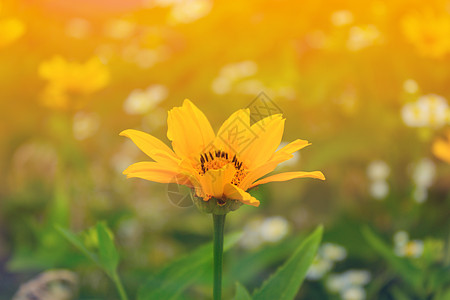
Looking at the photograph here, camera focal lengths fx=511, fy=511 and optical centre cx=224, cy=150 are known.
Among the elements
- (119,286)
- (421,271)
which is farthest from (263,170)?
(421,271)

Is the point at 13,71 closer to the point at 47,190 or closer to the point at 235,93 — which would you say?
the point at 47,190

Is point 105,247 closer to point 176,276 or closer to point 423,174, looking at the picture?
point 176,276

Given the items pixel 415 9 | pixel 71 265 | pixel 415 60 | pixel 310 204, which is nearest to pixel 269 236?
pixel 310 204

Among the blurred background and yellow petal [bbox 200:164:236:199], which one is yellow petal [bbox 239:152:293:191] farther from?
the blurred background

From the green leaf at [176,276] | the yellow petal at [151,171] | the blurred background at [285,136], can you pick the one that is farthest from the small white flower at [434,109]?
the yellow petal at [151,171]

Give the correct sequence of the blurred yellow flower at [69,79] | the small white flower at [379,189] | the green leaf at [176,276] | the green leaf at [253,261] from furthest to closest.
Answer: the blurred yellow flower at [69,79] < the small white flower at [379,189] < the green leaf at [253,261] < the green leaf at [176,276]

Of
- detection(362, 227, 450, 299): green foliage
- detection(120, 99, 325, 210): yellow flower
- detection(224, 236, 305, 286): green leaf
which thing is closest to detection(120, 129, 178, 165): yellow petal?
detection(120, 99, 325, 210): yellow flower

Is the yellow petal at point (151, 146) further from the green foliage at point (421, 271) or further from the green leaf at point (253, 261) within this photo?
the green leaf at point (253, 261)
